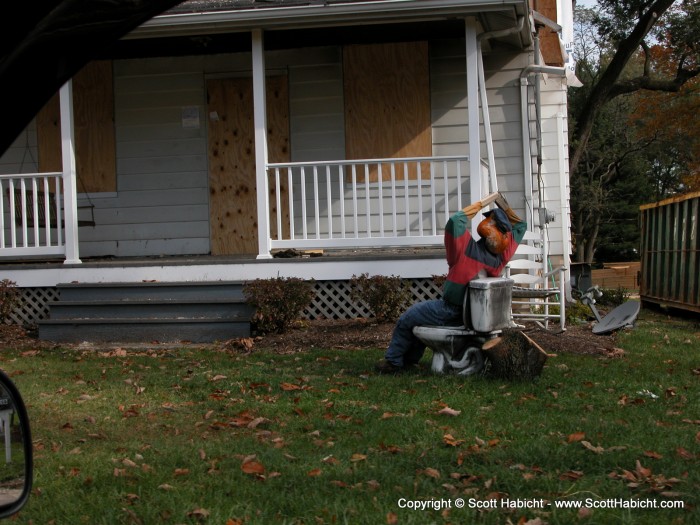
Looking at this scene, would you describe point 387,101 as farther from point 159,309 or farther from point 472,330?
point 472,330

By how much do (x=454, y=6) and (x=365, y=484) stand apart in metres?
7.00

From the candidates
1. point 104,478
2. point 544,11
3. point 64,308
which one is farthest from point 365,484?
point 544,11

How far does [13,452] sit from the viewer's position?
194 centimetres

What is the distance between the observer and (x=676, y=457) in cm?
450

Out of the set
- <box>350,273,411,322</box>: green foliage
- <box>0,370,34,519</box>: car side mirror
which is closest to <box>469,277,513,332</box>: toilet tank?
<box>350,273,411,322</box>: green foliage

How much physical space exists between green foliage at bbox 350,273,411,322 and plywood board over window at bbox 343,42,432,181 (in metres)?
2.62

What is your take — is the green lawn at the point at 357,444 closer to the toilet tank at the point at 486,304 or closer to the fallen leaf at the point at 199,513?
the fallen leaf at the point at 199,513

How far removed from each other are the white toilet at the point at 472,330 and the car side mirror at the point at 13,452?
496cm

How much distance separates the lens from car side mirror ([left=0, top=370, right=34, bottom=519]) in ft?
6.12

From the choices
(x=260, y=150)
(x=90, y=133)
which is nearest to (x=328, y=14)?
(x=260, y=150)

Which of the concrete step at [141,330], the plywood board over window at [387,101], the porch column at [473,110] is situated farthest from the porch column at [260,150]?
the porch column at [473,110]

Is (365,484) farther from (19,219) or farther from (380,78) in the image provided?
(19,219)

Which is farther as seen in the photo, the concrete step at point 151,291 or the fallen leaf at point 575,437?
the concrete step at point 151,291

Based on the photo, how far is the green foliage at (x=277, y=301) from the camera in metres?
9.23
